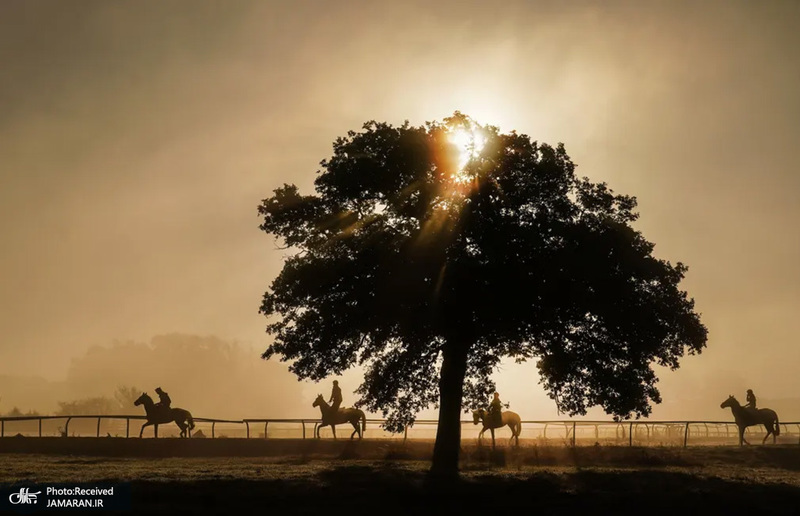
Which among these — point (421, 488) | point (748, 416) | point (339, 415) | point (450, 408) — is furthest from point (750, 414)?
point (421, 488)

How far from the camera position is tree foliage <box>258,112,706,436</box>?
94.1 ft

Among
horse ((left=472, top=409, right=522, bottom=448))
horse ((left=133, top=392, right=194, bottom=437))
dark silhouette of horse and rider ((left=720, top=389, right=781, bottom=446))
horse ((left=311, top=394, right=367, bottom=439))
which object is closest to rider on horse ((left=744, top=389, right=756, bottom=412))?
dark silhouette of horse and rider ((left=720, top=389, right=781, bottom=446))

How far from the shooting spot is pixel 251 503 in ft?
64.6

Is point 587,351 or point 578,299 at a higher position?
point 578,299

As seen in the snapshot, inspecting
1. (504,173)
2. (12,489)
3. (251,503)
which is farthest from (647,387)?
Result: (12,489)

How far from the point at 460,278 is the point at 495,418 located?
1466 centimetres

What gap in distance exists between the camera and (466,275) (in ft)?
92.3

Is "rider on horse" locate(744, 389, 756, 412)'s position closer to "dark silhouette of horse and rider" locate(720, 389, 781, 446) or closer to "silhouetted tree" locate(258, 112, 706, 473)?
"dark silhouette of horse and rider" locate(720, 389, 781, 446)

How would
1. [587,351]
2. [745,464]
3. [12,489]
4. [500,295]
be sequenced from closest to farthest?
[12,489]
[500,295]
[587,351]
[745,464]

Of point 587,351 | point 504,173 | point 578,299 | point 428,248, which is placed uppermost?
point 504,173

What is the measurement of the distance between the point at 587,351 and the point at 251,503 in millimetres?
15645

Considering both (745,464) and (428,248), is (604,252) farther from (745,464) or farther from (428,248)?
(745,464)

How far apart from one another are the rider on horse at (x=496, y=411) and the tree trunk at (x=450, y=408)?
25.1ft

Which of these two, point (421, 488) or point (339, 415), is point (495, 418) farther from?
point (421, 488)
